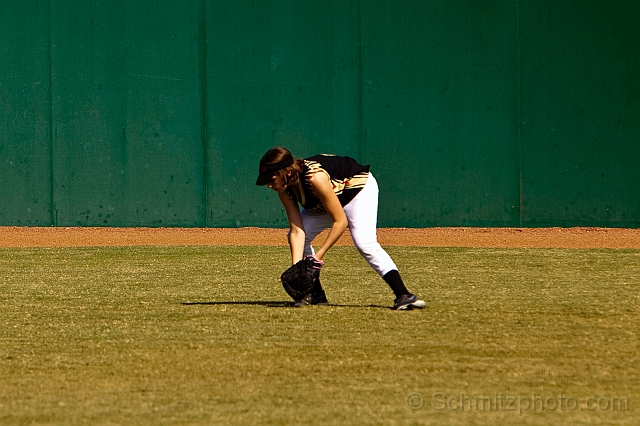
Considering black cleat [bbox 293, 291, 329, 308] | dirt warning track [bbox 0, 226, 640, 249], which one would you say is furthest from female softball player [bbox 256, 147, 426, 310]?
dirt warning track [bbox 0, 226, 640, 249]

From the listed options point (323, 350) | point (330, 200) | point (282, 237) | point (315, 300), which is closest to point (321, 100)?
point (282, 237)

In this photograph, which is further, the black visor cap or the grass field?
the black visor cap

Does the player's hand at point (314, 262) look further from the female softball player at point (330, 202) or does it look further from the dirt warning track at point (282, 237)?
the dirt warning track at point (282, 237)

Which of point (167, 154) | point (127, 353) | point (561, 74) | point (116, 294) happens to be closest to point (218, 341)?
point (127, 353)

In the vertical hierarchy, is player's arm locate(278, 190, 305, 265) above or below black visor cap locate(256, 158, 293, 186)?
below

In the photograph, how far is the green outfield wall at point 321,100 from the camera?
13586 mm

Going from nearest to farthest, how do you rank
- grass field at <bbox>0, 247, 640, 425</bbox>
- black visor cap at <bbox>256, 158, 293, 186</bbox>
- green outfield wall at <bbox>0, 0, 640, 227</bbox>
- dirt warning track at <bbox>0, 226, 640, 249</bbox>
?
grass field at <bbox>0, 247, 640, 425</bbox> → black visor cap at <bbox>256, 158, 293, 186</bbox> → dirt warning track at <bbox>0, 226, 640, 249</bbox> → green outfield wall at <bbox>0, 0, 640, 227</bbox>

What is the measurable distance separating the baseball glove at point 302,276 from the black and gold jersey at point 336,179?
32cm

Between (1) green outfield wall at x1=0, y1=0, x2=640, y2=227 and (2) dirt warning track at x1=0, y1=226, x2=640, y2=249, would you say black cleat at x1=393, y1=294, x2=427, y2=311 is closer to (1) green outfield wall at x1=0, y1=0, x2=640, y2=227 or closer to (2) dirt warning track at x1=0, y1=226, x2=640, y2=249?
(2) dirt warning track at x1=0, y1=226, x2=640, y2=249

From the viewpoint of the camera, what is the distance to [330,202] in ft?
18.6

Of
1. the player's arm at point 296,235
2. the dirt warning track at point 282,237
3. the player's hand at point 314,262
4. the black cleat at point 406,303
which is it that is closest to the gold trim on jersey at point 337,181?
the player's arm at point 296,235

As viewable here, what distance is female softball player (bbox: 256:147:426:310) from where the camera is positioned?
5.61 metres

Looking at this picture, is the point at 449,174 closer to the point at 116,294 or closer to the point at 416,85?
the point at 416,85

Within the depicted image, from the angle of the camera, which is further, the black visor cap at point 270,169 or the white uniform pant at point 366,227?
the white uniform pant at point 366,227
